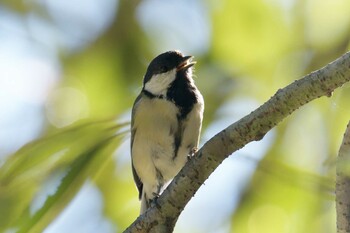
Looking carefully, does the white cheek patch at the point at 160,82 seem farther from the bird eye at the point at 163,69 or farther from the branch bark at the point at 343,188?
the branch bark at the point at 343,188

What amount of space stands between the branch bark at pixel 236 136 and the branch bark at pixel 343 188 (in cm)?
11

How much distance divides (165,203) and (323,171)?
46cm

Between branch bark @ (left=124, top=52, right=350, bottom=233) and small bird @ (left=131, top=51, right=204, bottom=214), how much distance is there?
102 cm

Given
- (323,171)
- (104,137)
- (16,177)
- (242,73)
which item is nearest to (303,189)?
(323,171)

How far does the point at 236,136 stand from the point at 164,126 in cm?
125

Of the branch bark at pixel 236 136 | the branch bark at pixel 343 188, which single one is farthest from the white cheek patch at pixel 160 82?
the branch bark at pixel 343 188

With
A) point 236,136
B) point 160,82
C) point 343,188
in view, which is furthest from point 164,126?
point 343,188

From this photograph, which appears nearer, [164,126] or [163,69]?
[164,126]

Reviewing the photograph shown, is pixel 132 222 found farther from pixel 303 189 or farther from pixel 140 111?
pixel 140 111

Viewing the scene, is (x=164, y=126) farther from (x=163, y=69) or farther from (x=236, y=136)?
(x=236, y=136)

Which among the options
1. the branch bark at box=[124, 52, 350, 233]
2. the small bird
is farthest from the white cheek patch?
the branch bark at box=[124, 52, 350, 233]

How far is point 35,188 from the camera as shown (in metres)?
0.78

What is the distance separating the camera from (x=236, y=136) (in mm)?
1071

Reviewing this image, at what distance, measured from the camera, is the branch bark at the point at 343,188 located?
714 millimetres
